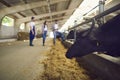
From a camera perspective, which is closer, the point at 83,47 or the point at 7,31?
the point at 83,47

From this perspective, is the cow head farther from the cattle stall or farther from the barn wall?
the barn wall

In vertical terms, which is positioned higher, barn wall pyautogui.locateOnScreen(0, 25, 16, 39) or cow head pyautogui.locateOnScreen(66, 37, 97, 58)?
barn wall pyautogui.locateOnScreen(0, 25, 16, 39)

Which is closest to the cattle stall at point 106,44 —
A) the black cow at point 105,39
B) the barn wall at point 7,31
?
the black cow at point 105,39

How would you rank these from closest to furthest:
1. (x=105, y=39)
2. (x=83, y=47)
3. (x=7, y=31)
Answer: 1. (x=105, y=39)
2. (x=83, y=47)
3. (x=7, y=31)

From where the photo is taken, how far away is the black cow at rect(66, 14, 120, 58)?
10.6 feet

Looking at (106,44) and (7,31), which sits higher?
(7,31)

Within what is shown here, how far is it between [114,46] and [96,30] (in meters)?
0.38

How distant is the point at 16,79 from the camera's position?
13.5ft

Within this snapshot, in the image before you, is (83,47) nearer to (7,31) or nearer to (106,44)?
(106,44)

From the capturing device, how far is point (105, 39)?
3334 mm

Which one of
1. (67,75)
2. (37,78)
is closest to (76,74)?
(67,75)

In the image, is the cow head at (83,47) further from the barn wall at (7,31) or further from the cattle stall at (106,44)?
the barn wall at (7,31)

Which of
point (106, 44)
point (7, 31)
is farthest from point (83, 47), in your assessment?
point (7, 31)

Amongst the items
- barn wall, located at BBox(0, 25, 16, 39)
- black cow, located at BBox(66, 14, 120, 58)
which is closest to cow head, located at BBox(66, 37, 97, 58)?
black cow, located at BBox(66, 14, 120, 58)
